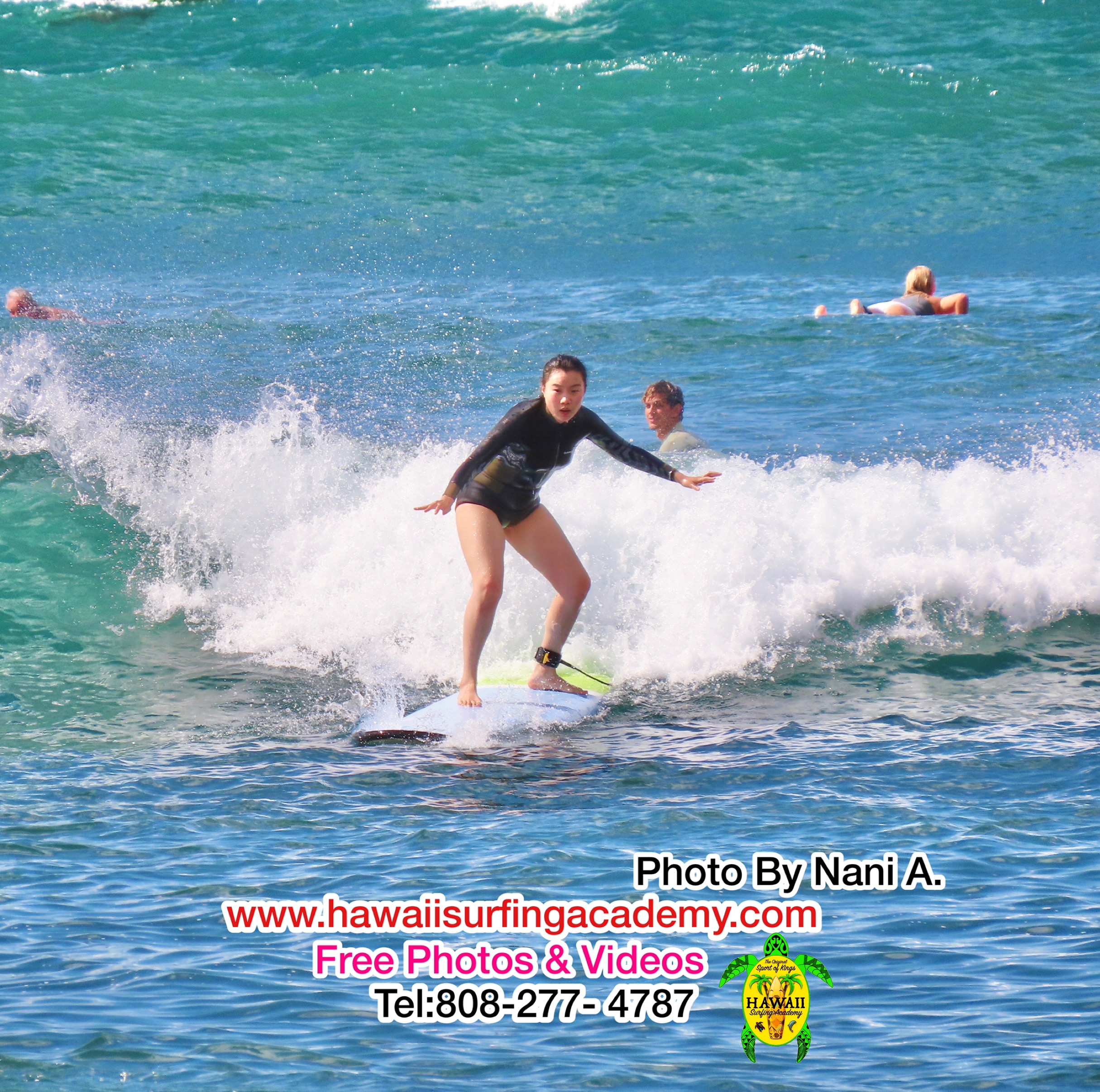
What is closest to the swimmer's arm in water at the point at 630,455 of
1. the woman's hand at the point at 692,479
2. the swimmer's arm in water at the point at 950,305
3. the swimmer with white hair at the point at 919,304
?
the woman's hand at the point at 692,479

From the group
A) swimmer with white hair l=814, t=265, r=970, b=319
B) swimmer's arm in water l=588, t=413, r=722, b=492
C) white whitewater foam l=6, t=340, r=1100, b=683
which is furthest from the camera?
swimmer with white hair l=814, t=265, r=970, b=319

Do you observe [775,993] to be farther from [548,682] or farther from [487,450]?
[487,450]

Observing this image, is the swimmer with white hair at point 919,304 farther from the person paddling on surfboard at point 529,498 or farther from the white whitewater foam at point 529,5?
the white whitewater foam at point 529,5

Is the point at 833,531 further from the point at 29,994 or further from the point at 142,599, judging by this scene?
the point at 29,994

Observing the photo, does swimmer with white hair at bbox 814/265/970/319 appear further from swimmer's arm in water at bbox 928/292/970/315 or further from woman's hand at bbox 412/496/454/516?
woman's hand at bbox 412/496/454/516

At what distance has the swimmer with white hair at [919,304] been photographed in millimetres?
14742

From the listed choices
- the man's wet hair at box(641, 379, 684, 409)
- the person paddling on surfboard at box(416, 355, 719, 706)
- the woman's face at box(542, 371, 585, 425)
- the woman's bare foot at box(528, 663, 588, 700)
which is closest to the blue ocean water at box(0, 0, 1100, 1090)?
the woman's bare foot at box(528, 663, 588, 700)

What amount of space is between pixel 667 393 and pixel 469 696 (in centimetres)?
360

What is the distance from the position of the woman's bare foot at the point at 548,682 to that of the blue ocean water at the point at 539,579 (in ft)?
1.19

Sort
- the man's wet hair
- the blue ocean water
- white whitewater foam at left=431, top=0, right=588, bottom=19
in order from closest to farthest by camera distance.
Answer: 1. the blue ocean water
2. the man's wet hair
3. white whitewater foam at left=431, top=0, right=588, bottom=19

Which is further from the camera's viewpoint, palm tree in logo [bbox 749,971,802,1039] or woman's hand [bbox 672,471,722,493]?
woman's hand [bbox 672,471,722,493]

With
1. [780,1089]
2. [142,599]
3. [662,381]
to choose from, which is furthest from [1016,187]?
[780,1089]

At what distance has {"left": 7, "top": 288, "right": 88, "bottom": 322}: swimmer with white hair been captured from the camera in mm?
14555

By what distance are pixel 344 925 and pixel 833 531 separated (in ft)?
17.0
